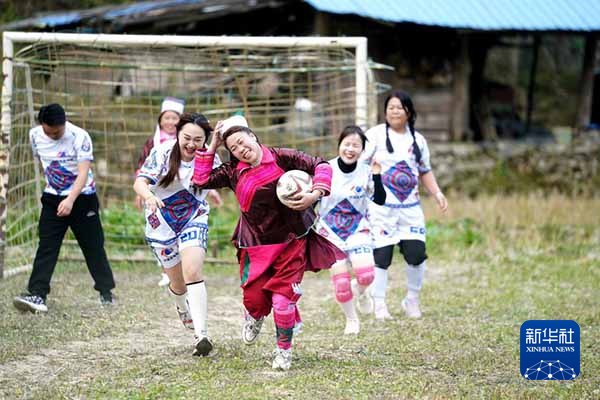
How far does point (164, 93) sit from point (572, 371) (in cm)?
1042

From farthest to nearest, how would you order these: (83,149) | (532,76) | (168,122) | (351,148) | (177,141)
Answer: (532,76) < (168,122) < (83,149) < (351,148) < (177,141)

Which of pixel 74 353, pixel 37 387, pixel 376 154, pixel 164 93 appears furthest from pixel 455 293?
pixel 164 93

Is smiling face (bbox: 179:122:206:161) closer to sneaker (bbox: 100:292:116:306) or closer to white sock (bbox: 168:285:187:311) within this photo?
white sock (bbox: 168:285:187:311)

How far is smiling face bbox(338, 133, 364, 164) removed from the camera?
7.25m

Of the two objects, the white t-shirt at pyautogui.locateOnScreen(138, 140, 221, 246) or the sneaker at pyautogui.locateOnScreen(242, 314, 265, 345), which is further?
the white t-shirt at pyautogui.locateOnScreen(138, 140, 221, 246)

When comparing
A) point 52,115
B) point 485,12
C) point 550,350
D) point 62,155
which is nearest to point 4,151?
point 62,155

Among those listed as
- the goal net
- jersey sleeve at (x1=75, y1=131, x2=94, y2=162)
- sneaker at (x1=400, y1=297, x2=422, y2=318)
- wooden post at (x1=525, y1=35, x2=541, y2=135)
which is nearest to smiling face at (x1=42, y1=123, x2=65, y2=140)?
jersey sleeve at (x1=75, y1=131, x2=94, y2=162)

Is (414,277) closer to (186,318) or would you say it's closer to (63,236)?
(186,318)

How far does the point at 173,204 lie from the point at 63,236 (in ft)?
6.71

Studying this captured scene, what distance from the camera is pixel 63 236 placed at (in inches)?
314

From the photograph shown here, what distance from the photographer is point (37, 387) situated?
17.4 ft

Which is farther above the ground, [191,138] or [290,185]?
[191,138]

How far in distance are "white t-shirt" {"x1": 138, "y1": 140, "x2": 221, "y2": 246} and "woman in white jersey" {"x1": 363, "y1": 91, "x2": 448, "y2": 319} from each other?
1.95 metres

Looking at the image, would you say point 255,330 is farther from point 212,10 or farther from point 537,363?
point 212,10
